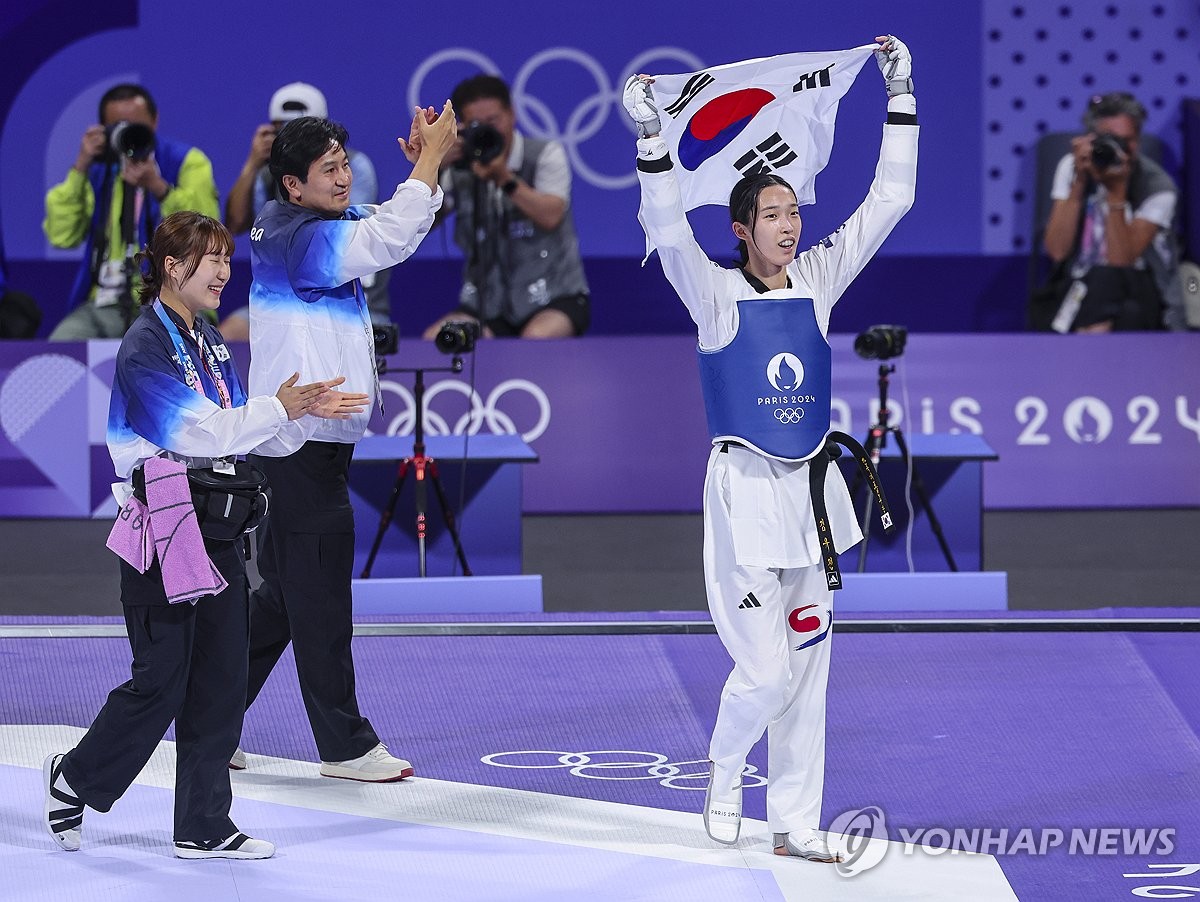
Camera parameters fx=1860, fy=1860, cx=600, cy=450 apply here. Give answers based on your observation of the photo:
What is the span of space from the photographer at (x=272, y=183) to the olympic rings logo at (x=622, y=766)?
15.1 feet

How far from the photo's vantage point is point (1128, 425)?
392 inches

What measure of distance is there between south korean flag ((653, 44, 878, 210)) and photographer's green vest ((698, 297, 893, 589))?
567 mm

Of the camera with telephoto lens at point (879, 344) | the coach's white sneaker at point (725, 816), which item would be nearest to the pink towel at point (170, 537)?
the coach's white sneaker at point (725, 816)

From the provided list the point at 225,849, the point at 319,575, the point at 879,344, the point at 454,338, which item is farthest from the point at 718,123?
the point at 879,344

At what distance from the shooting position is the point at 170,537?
13.9 ft

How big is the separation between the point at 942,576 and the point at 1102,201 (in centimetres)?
391

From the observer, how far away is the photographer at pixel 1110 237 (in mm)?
10375

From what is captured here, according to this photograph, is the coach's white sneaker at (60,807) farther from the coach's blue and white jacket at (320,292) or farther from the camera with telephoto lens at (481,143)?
the camera with telephoto lens at (481,143)

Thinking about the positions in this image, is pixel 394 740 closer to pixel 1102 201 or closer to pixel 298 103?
pixel 298 103

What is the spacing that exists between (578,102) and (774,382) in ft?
25.5

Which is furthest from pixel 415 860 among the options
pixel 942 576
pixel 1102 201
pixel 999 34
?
pixel 999 34

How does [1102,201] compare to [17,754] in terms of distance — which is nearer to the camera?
[17,754]

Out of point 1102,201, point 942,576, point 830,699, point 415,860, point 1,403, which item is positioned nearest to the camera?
point 415,860

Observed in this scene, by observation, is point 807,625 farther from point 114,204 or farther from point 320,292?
point 114,204
